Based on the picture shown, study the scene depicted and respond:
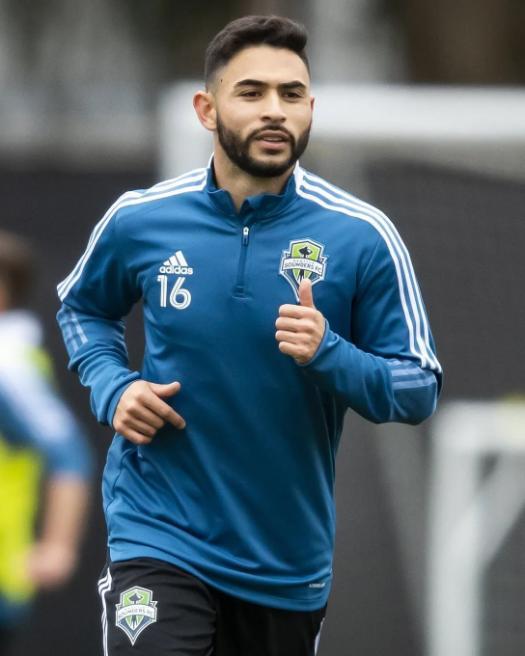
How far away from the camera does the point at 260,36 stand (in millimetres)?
4855

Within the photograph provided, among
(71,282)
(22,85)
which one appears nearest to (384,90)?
(71,282)

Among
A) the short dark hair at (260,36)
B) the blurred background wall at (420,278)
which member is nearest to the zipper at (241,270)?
the short dark hair at (260,36)

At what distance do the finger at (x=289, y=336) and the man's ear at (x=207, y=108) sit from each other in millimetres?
755

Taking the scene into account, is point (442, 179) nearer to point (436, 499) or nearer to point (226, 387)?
point (436, 499)

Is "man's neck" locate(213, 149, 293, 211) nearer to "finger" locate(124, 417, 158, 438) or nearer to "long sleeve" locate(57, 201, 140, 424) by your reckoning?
"long sleeve" locate(57, 201, 140, 424)

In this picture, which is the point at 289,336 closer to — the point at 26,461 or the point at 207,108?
the point at 207,108

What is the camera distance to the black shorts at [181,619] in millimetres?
4668

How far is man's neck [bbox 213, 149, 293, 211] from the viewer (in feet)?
16.0

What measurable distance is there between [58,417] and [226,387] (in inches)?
106

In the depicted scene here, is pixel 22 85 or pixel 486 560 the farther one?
pixel 22 85

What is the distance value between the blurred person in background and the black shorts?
2251 mm

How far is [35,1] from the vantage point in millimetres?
21172

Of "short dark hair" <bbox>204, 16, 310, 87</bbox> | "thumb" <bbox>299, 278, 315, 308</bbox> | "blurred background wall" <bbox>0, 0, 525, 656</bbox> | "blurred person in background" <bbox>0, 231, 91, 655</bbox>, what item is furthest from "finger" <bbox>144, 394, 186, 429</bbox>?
"blurred background wall" <bbox>0, 0, 525, 656</bbox>

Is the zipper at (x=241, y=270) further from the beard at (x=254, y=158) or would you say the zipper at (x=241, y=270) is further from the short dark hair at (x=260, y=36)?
the short dark hair at (x=260, y=36)
